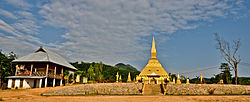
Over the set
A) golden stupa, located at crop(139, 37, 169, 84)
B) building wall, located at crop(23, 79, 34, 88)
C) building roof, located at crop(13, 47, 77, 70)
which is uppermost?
building roof, located at crop(13, 47, 77, 70)

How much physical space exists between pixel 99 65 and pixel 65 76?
18116 mm

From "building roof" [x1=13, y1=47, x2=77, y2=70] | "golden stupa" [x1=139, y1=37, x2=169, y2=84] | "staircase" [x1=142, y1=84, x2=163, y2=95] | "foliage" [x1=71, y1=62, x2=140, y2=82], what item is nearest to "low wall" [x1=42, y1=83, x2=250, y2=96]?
"staircase" [x1=142, y1=84, x2=163, y2=95]

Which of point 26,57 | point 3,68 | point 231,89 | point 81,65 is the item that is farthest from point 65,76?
point 81,65

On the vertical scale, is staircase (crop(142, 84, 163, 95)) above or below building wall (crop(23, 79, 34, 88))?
below

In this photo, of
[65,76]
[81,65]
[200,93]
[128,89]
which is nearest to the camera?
[200,93]

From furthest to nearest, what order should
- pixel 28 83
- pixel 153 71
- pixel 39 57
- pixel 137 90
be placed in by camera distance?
pixel 153 71, pixel 39 57, pixel 28 83, pixel 137 90

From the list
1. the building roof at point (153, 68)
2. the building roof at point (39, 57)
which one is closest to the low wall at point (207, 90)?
the building roof at point (39, 57)

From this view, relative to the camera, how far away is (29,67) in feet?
105

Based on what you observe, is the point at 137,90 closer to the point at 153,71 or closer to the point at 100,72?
the point at 153,71

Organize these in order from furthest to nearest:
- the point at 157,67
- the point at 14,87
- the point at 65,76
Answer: the point at 157,67, the point at 65,76, the point at 14,87

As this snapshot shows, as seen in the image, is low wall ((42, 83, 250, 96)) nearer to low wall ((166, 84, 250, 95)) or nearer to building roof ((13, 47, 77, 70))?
low wall ((166, 84, 250, 95))

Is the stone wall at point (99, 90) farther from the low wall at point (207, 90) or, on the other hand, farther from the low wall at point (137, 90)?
the low wall at point (207, 90)

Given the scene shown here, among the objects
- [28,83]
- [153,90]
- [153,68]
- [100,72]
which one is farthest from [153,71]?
[28,83]

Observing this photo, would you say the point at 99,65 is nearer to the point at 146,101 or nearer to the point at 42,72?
the point at 42,72
